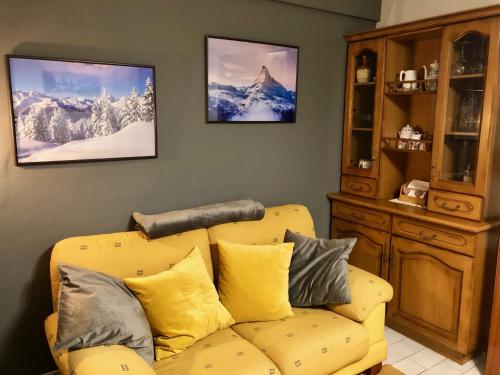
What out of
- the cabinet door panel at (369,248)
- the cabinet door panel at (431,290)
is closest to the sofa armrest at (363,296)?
the cabinet door panel at (431,290)

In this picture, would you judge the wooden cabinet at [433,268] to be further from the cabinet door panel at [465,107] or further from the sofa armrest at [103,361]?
the sofa armrest at [103,361]

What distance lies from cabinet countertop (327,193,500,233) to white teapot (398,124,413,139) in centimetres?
49

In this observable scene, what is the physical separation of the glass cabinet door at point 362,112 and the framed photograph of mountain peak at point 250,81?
20.0 inches

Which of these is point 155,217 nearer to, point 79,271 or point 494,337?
point 79,271

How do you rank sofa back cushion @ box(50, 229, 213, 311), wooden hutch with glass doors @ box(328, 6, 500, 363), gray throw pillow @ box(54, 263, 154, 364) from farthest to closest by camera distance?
wooden hutch with glass doors @ box(328, 6, 500, 363) → sofa back cushion @ box(50, 229, 213, 311) → gray throw pillow @ box(54, 263, 154, 364)

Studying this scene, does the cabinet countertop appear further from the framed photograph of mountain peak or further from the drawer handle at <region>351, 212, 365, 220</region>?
the framed photograph of mountain peak

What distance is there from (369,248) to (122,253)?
1.79 meters

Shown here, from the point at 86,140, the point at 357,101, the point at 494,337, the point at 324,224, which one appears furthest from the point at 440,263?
the point at 86,140

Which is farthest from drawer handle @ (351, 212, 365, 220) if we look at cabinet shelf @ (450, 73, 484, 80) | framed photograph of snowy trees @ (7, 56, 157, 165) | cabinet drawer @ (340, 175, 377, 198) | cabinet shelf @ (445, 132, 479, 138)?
framed photograph of snowy trees @ (7, 56, 157, 165)

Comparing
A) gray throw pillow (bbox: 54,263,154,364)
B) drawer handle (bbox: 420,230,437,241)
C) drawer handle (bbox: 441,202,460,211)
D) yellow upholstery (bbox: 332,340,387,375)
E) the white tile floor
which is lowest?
the white tile floor

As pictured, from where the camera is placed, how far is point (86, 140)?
224 cm

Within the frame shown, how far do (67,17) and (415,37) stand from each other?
224 cm

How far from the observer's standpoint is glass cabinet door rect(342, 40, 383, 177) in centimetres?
309

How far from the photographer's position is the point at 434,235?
264 centimetres
